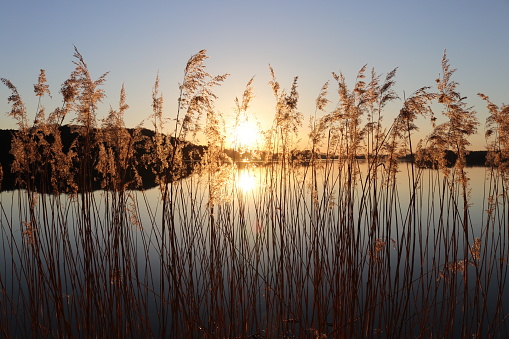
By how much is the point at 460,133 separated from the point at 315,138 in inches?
44.1

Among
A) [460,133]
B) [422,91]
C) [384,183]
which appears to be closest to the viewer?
[422,91]

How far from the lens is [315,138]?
364 centimetres

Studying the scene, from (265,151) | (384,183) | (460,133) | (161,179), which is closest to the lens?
(460,133)

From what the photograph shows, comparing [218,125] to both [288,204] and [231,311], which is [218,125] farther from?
[231,311]

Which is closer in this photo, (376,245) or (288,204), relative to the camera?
(376,245)

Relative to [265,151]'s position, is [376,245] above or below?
below

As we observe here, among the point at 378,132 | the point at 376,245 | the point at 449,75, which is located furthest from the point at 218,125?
the point at 449,75

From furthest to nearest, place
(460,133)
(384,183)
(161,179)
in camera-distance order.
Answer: (384,183)
(161,179)
(460,133)

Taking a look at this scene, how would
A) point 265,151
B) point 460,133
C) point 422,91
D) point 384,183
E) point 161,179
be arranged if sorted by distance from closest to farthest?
point 422,91, point 460,133, point 161,179, point 384,183, point 265,151

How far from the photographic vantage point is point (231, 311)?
3064mm

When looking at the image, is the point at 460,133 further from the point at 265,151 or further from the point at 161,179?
the point at 161,179

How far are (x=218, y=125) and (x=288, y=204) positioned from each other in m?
1.05

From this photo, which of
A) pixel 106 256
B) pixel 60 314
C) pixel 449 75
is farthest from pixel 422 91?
pixel 60 314

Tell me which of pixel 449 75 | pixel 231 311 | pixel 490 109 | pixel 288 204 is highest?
pixel 449 75
